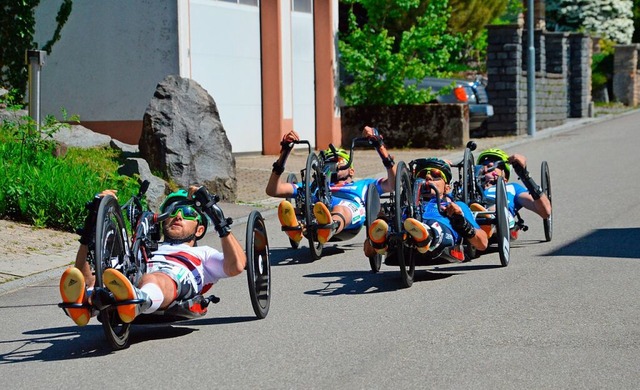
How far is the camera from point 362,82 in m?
27.8

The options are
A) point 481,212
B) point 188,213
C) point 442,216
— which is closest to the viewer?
point 188,213

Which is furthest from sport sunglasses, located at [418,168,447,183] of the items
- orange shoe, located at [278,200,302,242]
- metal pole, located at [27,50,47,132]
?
metal pole, located at [27,50,47,132]

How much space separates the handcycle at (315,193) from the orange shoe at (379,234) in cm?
176

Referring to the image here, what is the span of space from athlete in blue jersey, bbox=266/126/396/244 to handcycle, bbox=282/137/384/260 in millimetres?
26

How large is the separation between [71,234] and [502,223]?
4947 mm

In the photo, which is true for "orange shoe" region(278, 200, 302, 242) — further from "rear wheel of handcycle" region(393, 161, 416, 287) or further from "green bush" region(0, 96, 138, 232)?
"green bush" region(0, 96, 138, 232)

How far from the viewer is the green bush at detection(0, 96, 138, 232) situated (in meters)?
13.7

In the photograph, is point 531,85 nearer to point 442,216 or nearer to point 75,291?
point 442,216

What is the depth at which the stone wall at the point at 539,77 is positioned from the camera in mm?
31609

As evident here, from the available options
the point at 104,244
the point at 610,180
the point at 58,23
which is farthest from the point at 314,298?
the point at 58,23

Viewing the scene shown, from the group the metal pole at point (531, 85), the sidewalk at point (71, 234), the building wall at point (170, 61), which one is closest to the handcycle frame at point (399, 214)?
the sidewalk at point (71, 234)

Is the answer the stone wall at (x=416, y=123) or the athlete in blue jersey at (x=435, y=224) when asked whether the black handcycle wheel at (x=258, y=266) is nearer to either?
the athlete in blue jersey at (x=435, y=224)

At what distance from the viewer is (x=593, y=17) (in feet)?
179

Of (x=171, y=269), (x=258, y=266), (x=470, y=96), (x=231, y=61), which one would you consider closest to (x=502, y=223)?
→ (x=258, y=266)
